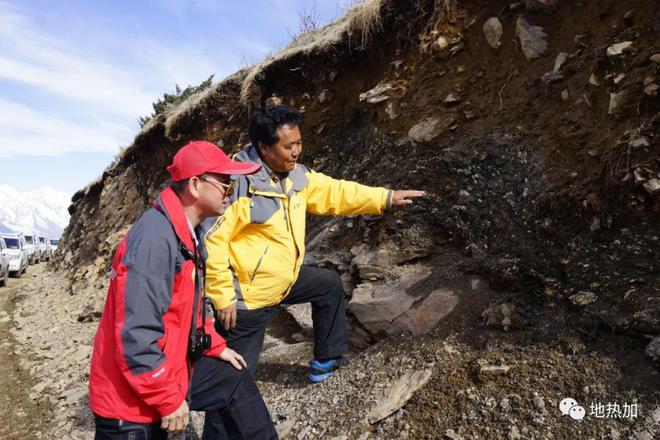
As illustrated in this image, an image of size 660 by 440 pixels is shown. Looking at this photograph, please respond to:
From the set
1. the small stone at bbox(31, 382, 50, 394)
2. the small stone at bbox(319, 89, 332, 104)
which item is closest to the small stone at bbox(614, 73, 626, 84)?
the small stone at bbox(319, 89, 332, 104)

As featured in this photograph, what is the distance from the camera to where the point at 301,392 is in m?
3.92

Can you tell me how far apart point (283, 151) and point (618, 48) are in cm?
300

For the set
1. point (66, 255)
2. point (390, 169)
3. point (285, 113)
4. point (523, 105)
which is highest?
point (285, 113)

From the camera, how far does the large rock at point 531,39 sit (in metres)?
4.84

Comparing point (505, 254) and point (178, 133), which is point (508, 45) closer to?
point (505, 254)

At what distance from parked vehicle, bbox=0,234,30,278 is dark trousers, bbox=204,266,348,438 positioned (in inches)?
701

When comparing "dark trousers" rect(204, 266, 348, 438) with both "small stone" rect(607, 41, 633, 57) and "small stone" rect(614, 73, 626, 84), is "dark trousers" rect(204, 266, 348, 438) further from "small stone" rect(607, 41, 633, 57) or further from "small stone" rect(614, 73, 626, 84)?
"small stone" rect(607, 41, 633, 57)

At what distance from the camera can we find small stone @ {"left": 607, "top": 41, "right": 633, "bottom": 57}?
403 centimetres

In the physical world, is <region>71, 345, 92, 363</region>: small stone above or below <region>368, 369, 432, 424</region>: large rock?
below

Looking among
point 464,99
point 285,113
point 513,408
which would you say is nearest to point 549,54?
point 464,99

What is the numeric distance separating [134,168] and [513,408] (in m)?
14.3

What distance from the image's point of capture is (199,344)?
238 cm

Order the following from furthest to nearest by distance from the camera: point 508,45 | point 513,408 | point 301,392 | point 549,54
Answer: point 508,45 → point 549,54 → point 301,392 → point 513,408

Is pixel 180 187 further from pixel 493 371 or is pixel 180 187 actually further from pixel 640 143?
pixel 640 143
